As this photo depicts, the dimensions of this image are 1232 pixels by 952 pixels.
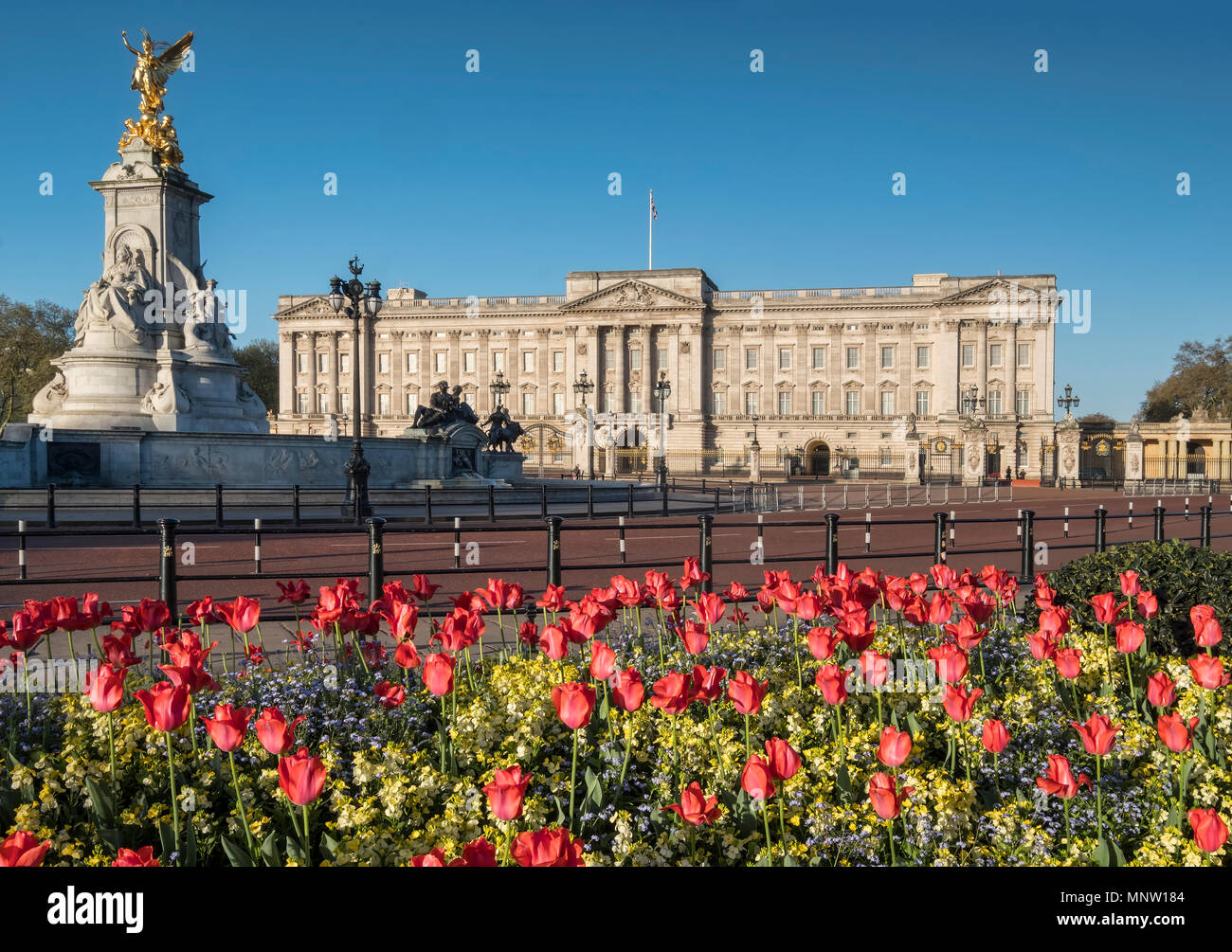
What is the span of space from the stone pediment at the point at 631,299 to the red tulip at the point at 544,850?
8578 cm

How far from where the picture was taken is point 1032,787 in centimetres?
411

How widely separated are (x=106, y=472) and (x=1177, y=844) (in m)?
26.2

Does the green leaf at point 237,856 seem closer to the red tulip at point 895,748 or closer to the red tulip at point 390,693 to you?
the red tulip at point 390,693

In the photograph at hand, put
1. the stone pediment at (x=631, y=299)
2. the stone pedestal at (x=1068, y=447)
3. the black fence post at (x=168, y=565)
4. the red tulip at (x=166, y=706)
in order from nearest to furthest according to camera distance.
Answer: the red tulip at (x=166, y=706) < the black fence post at (x=168, y=565) < the stone pedestal at (x=1068, y=447) < the stone pediment at (x=631, y=299)

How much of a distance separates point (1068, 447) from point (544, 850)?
63.1 m

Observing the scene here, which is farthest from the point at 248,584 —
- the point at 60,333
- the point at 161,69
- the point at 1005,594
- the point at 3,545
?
the point at 60,333

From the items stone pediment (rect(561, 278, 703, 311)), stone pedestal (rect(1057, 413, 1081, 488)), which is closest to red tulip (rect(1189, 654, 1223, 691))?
stone pedestal (rect(1057, 413, 1081, 488))

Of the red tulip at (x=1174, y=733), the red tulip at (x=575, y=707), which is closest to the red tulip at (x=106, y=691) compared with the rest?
the red tulip at (x=575, y=707)

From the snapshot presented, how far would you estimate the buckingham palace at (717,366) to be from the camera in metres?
80.5

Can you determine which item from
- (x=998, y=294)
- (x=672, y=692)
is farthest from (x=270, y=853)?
(x=998, y=294)

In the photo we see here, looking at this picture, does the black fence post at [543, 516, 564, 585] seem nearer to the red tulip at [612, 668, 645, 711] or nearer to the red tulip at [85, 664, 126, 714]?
the red tulip at [612, 668, 645, 711]

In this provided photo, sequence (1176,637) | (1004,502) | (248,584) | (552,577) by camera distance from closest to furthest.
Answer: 1. (1176,637)
2. (552,577)
3. (248,584)
4. (1004,502)

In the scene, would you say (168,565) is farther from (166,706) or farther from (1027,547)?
(1027,547)
